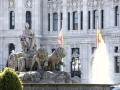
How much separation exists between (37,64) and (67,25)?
121ft

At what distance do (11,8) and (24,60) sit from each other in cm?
3865

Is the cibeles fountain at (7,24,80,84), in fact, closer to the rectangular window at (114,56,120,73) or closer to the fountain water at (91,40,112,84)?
the fountain water at (91,40,112,84)

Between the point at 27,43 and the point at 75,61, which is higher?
the point at 27,43

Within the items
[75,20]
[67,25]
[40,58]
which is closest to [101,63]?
[75,20]

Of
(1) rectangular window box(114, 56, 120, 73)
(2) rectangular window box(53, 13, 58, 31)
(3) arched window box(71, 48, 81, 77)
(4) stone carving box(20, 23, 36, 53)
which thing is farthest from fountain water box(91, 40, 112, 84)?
(4) stone carving box(20, 23, 36, 53)

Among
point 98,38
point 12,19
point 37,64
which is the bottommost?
point 37,64

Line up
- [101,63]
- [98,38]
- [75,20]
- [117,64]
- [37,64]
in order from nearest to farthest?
[37,64] → [98,38] → [101,63] → [117,64] → [75,20]

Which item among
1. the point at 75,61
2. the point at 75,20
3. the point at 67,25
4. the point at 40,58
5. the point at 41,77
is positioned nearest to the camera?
the point at 41,77

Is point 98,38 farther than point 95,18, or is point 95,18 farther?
point 95,18

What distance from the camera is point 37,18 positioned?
247 feet

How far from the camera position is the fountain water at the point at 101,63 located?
6788 centimetres

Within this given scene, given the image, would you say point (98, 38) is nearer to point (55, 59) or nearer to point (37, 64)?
point (55, 59)

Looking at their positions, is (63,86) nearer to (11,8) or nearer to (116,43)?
(116,43)

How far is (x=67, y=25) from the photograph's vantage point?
75.1 metres
